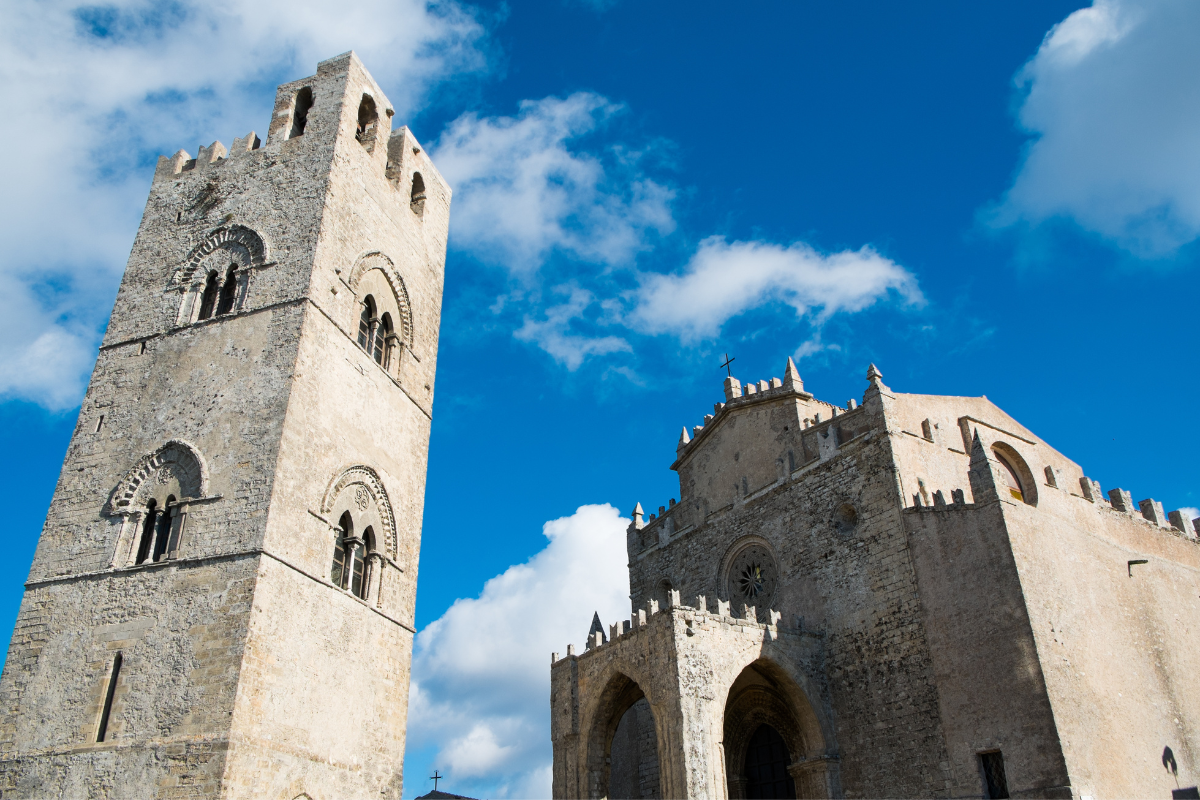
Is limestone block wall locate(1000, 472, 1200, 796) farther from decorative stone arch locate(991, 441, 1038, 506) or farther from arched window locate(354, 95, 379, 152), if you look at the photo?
arched window locate(354, 95, 379, 152)

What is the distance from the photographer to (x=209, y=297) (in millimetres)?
16188

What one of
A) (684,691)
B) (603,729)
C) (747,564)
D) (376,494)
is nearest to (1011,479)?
(747,564)

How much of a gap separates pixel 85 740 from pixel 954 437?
17392 millimetres

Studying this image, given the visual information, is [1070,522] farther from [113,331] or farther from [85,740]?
[113,331]

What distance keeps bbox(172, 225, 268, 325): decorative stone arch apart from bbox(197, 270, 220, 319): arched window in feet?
0.18

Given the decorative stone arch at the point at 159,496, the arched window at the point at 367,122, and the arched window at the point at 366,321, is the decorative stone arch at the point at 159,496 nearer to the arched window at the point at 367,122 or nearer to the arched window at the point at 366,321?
the arched window at the point at 366,321

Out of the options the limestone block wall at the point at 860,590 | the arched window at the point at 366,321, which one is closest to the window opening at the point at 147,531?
the arched window at the point at 366,321

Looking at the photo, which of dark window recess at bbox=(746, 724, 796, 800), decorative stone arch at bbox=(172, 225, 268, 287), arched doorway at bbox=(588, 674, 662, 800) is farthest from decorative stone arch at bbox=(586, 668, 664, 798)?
decorative stone arch at bbox=(172, 225, 268, 287)

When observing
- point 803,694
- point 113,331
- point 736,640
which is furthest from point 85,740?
point 803,694

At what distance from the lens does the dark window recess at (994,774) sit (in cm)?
1433

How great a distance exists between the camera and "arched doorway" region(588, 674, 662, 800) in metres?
17.3

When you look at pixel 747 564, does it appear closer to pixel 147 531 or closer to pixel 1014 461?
pixel 1014 461

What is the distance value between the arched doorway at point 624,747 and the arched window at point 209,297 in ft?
34.9

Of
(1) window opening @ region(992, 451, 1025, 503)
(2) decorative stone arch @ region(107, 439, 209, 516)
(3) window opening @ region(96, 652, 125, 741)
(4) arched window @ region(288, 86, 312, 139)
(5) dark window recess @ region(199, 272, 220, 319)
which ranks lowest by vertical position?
(3) window opening @ region(96, 652, 125, 741)
